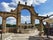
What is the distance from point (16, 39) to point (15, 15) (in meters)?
11.4

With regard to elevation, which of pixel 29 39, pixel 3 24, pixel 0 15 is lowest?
pixel 29 39

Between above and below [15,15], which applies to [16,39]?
below

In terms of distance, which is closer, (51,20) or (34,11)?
(51,20)

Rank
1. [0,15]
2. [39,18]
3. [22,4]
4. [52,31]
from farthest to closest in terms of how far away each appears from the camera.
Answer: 1. [39,18]
2. [22,4]
3. [0,15]
4. [52,31]

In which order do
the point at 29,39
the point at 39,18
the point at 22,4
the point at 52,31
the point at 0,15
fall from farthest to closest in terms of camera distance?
1. the point at 39,18
2. the point at 22,4
3. the point at 0,15
4. the point at 52,31
5. the point at 29,39

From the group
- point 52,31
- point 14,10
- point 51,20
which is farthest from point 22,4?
point 51,20

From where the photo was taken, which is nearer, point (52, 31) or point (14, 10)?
point (52, 31)

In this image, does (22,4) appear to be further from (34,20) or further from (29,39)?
(29,39)

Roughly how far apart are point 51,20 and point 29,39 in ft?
10.4

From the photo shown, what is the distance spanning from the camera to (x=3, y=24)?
24.4 m

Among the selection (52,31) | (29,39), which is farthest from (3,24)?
(29,39)

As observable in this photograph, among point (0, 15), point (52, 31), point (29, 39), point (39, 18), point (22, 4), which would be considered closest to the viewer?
point (29, 39)

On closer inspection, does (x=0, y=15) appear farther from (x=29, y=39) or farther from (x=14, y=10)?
→ (x=29, y=39)

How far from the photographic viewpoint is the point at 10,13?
2483 cm
